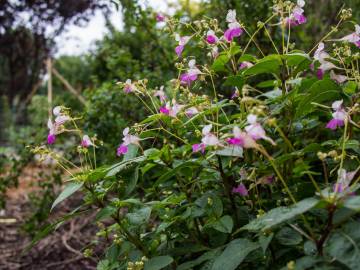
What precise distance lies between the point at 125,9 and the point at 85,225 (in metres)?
1.63

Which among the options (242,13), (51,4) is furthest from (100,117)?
(51,4)

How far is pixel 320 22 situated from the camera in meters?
3.01

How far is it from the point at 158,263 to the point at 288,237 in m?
0.30

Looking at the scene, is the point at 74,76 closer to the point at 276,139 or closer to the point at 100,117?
the point at 100,117

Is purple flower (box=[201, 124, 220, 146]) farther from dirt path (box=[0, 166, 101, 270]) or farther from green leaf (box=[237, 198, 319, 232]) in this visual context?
dirt path (box=[0, 166, 101, 270])

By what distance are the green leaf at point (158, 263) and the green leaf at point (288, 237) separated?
0.25 metres

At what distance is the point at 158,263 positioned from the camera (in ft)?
3.55

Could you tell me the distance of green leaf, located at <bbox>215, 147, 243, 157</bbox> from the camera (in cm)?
97

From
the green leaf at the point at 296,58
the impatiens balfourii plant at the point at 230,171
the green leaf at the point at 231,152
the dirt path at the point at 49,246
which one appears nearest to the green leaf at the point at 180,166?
the impatiens balfourii plant at the point at 230,171

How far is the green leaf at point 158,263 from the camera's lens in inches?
42.0

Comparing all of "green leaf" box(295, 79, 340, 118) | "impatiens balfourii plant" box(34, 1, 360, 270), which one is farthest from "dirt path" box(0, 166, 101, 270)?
"green leaf" box(295, 79, 340, 118)

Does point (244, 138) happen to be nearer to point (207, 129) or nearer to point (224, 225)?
point (207, 129)

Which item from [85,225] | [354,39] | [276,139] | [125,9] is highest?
[125,9]

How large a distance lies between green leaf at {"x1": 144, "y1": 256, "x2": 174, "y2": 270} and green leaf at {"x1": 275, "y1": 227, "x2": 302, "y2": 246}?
252mm
